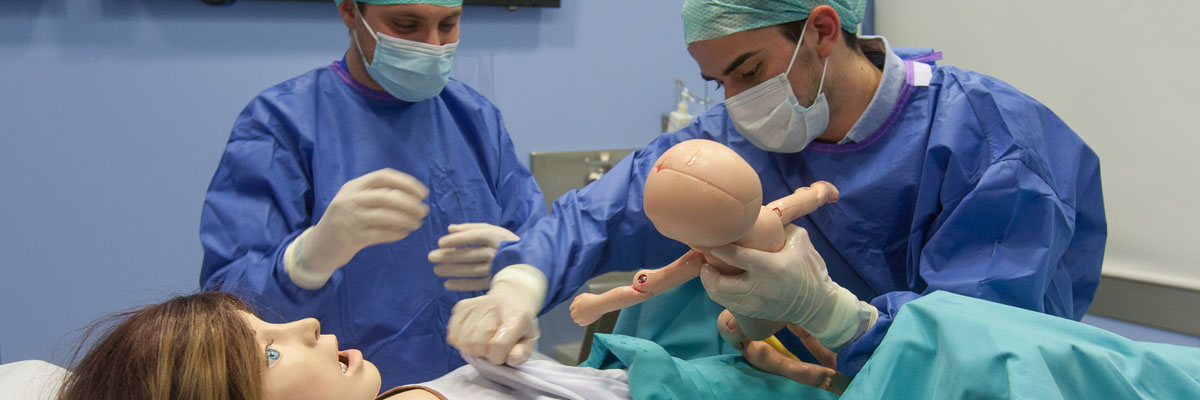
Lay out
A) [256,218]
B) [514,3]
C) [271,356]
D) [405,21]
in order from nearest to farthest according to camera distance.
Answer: [271,356] < [256,218] < [405,21] < [514,3]

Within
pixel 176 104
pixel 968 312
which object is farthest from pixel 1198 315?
pixel 176 104

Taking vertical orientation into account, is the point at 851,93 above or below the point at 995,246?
above

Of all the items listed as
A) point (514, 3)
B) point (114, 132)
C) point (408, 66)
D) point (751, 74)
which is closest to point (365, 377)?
point (408, 66)

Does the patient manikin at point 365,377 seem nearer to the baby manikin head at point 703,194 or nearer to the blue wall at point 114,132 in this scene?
the baby manikin head at point 703,194

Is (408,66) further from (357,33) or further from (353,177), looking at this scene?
(353,177)

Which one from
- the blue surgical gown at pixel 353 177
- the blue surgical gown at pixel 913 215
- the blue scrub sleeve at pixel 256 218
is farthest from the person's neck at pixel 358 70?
the blue surgical gown at pixel 913 215

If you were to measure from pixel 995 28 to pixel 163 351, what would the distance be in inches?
90.5

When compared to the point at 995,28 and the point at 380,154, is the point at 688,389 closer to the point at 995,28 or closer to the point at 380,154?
the point at 380,154

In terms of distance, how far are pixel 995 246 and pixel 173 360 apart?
3.71ft

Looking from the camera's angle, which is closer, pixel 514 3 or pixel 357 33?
pixel 357 33

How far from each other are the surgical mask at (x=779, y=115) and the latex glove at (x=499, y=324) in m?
0.45

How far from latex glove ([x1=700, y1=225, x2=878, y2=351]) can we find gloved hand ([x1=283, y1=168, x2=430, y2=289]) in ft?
1.90

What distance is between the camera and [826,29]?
143 centimetres

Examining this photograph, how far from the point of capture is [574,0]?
2971mm
